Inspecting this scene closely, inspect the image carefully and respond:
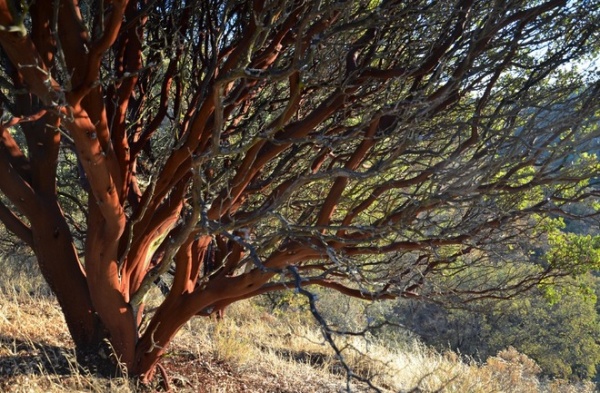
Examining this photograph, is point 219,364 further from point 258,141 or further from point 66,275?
point 258,141

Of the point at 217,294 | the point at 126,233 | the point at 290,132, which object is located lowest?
the point at 217,294

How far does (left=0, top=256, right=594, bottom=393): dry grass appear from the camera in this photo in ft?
12.9

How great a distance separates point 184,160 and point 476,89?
2.49 metres

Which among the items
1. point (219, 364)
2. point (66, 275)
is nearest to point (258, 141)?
point (66, 275)

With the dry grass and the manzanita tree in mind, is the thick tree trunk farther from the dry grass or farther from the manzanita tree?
the dry grass

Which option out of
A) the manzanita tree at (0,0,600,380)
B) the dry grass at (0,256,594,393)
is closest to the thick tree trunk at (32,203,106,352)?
the manzanita tree at (0,0,600,380)

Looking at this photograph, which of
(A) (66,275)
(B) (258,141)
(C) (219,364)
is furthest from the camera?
(C) (219,364)

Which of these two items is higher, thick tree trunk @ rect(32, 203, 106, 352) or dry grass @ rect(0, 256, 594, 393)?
Result: thick tree trunk @ rect(32, 203, 106, 352)

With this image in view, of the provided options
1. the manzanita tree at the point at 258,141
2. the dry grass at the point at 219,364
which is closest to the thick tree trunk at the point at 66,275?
the manzanita tree at the point at 258,141

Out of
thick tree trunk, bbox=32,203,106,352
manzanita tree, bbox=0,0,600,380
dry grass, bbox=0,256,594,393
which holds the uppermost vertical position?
manzanita tree, bbox=0,0,600,380

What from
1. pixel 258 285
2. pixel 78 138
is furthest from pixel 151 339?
pixel 78 138

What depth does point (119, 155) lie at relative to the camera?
374 centimetres

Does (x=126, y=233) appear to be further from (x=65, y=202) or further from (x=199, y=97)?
(x=65, y=202)

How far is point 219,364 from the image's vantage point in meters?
5.32
